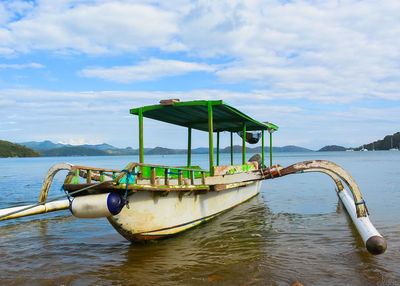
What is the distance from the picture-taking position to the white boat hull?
712 cm

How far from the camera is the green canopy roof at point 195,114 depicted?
9.69 metres

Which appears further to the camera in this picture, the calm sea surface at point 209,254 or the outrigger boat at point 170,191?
the outrigger boat at point 170,191

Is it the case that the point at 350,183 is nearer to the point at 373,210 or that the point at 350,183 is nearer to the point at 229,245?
the point at 229,245

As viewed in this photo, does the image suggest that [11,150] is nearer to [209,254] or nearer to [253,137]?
[253,137]

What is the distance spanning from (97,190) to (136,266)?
1853 millimetres

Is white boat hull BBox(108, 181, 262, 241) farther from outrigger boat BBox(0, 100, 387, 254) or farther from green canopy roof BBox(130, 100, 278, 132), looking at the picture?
green canopy roof BBox(130, 100, 278, 132)

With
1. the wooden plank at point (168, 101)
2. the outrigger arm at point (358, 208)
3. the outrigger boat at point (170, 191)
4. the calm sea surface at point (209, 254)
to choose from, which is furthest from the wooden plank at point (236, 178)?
the wooden plank at point (168, 101)

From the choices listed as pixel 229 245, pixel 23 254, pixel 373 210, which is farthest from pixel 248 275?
pixel 373 210

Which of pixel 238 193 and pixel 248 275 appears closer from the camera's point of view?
pixel 248 275

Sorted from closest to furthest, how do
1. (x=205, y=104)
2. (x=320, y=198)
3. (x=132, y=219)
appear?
(x=132, y=219) → (x=205, y=104) → (x=320, y=198)

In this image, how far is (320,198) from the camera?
17953mm

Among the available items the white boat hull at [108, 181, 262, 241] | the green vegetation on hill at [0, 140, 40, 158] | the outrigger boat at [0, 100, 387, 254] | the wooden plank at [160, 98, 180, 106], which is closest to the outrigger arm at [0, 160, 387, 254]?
the outrigger boat at [0, 100, 387, 254]

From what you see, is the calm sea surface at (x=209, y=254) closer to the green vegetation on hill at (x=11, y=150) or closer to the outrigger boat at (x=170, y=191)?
the outrigger boat at (x=170, y=191)

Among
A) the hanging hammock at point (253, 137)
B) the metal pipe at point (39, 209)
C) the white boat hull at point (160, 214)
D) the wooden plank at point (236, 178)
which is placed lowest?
the metal pipe at point (39, 209)
